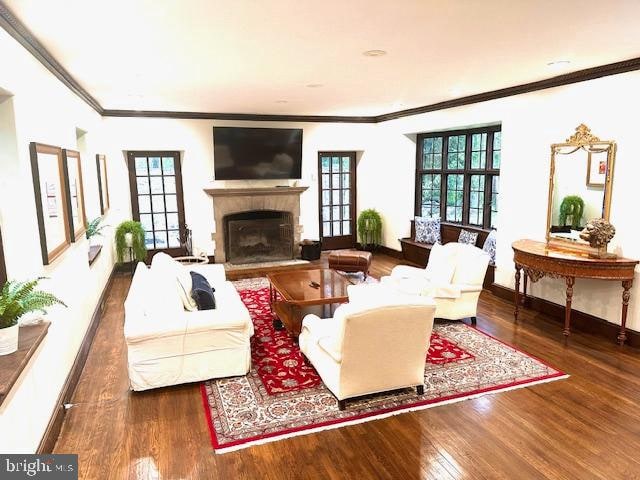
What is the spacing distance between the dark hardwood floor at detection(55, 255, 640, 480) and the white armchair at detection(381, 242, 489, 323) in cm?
134

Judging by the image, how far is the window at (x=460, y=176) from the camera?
718 centimetres

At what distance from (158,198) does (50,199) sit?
187 inches

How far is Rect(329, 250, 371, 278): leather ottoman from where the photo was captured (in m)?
7.21

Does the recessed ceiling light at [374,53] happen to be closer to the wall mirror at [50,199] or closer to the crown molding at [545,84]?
the crown molding at [545,84]

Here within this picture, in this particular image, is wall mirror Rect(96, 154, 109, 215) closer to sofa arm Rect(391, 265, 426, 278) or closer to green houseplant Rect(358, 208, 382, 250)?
sofa arm Rect(391, 265, 426, 278)

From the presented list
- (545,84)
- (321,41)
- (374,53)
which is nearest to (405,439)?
(321,41)

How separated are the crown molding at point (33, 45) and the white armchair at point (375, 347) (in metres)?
2.86

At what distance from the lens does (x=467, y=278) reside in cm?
513

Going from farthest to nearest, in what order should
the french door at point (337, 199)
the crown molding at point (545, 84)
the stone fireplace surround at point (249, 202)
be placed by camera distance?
1. the french door at point (337, 199)
2. the stone fireplace surround at point (249, 202)
3. the crown molding at point (545, 84)

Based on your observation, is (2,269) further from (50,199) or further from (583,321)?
(583,321)

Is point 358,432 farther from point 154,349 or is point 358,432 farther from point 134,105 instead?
point 134,105

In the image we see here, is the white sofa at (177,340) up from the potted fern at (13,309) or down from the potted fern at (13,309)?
down

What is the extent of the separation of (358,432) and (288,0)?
2.86 meters

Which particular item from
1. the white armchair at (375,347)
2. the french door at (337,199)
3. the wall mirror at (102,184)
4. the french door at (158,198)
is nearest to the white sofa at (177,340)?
the white armchair at (375,347)
